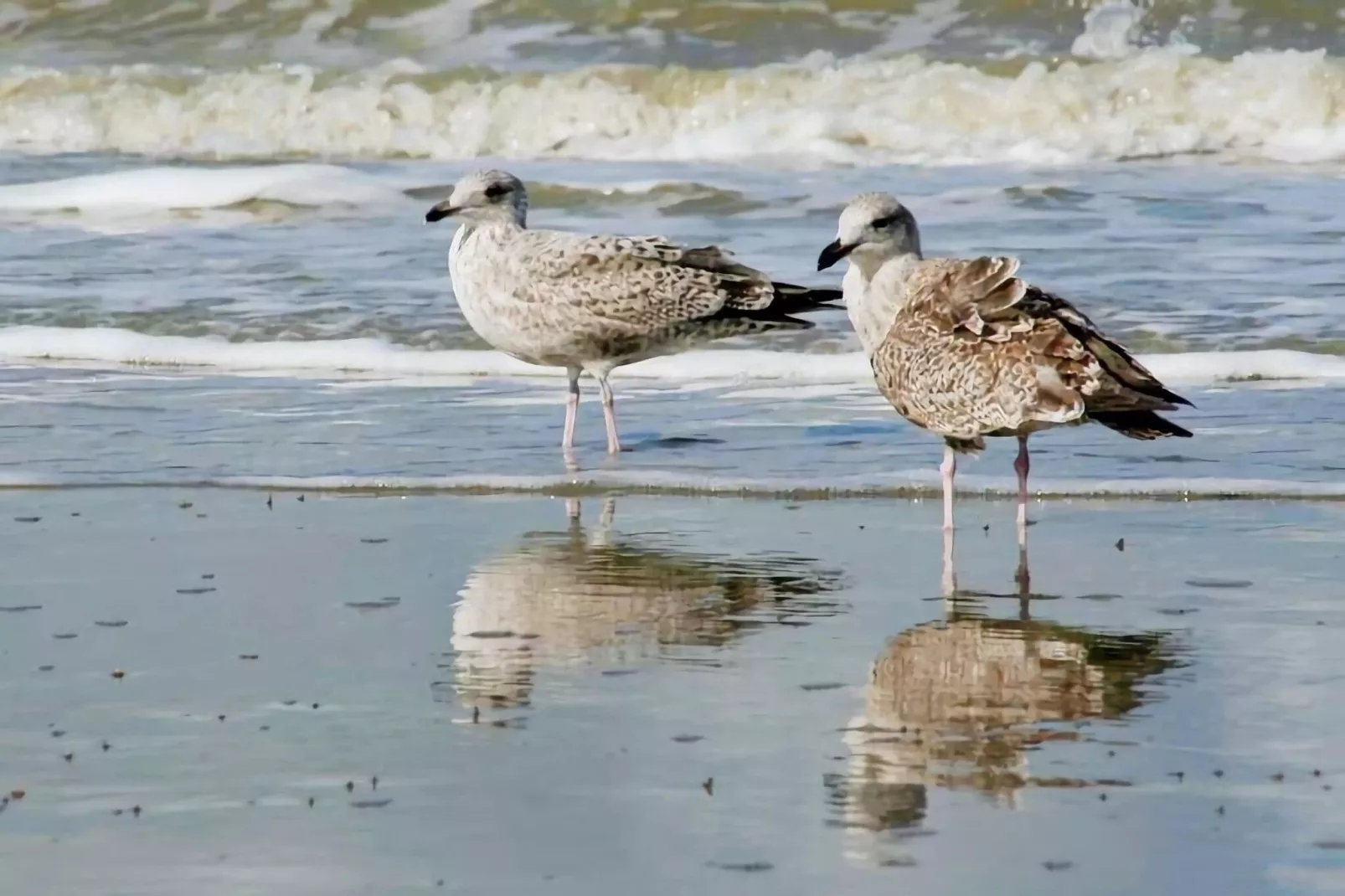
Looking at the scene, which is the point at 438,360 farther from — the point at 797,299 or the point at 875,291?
the point at 875,291

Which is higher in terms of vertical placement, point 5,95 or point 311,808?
point 5,95

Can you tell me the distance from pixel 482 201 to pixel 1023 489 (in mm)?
3467

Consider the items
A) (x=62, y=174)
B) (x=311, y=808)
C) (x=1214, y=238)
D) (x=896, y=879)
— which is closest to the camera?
(x=896, y=879)

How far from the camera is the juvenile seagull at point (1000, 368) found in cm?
761

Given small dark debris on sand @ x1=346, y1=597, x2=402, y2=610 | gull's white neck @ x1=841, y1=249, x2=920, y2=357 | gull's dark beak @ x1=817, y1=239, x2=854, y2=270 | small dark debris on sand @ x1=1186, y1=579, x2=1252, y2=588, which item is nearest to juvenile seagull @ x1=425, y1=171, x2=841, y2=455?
gull's white neck @ x1=841, y1=249, x2=920, y2=357

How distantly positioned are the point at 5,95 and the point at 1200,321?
1552 centimetres

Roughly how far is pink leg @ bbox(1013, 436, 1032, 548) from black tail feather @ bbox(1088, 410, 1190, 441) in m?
0.29

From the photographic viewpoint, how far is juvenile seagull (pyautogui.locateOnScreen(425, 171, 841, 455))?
395 inches

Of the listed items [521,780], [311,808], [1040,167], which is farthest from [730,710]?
[1040,167]

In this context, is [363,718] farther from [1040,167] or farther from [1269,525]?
[1040,167]

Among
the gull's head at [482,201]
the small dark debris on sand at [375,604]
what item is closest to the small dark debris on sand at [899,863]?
the small dark debris on sand at [375,604]

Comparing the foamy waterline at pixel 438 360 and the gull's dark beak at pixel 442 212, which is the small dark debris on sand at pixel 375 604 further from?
the foamy waterline at pixel 438 360

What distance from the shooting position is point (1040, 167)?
19.8m

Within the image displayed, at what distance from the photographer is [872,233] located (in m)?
8.82
